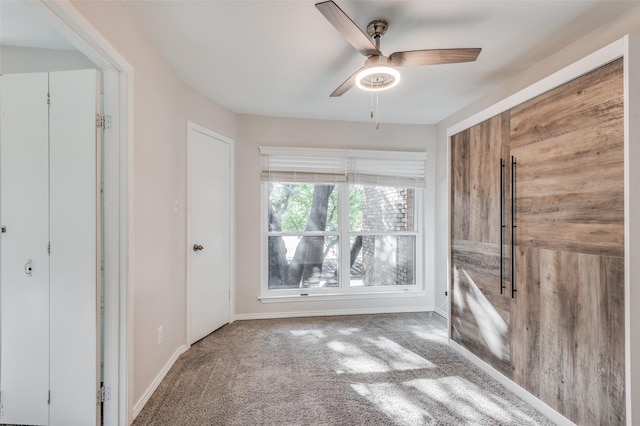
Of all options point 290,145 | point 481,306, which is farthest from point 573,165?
point 290,145

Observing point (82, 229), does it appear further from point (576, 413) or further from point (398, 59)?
point (576, 413)

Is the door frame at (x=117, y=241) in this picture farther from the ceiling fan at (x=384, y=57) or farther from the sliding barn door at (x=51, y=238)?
the ceiling fan at (x=384, y=57)

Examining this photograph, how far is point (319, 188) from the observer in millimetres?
3840

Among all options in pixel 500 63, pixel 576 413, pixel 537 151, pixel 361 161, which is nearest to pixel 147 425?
pixel 576 413

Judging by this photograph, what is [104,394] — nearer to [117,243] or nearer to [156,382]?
[156,382]

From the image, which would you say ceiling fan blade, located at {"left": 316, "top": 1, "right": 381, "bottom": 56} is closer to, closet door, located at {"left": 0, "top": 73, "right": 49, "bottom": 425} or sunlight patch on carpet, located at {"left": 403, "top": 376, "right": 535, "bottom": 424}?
closet door, located at {"left": 0, "top": 73, "right": 49, "bottom": 425}

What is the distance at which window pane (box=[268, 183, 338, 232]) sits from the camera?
376cm

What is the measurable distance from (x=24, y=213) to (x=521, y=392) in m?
3.33

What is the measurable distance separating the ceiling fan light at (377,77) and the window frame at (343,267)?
1.82m

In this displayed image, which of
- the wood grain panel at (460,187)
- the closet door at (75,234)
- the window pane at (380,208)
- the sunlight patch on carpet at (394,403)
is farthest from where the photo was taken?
the window pane at (380,208)

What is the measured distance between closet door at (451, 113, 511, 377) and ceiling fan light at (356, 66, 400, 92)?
95 centimetres

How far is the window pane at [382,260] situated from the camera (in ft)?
13.0

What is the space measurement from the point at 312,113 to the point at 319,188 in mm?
929

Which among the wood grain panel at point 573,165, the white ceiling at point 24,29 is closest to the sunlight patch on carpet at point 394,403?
the wood grain panel at point 573,165
